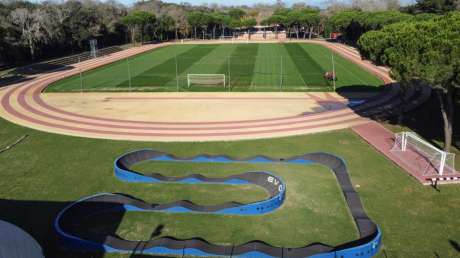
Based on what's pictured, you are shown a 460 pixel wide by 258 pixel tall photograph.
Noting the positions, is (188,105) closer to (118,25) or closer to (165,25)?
(118,25)

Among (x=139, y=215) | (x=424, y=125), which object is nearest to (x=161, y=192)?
(x=139, y=215)

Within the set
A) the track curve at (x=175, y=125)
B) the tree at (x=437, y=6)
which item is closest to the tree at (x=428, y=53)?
the track curve at (x=175, y=125)

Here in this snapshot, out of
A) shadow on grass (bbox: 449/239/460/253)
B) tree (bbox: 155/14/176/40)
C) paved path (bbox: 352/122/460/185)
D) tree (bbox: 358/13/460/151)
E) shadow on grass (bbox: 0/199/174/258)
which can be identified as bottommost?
shadow on grass (bbox: 0/199/174/258)

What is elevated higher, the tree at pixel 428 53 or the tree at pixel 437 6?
the tree at pixel 437 6

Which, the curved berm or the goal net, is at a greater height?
the curved berm

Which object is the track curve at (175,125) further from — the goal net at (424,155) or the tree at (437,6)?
the tree at (437,6)

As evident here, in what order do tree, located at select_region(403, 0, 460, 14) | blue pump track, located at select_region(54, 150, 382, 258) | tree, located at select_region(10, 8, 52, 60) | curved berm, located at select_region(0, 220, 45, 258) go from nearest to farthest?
curved berm, located at select_region(0, 220, 45, 258) → blue pump track, located at select_region(54, 150, 382, 258) → tree, located at select_region(10, 8, 52, 60) → tree, located at select_region(403, 0, 460, 14)

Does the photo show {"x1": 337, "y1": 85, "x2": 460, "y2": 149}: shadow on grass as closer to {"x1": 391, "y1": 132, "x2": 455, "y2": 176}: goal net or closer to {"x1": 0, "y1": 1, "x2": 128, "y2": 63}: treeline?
{"x1": 391, "y1": 132, "x2": 455, "y2": 176}: goal net

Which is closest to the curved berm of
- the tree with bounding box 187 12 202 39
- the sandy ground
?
the sandy ground
